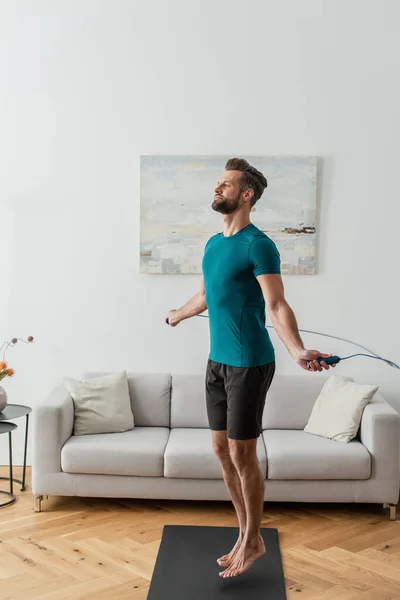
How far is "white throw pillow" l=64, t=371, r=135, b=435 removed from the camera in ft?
13.0

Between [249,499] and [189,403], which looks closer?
[249,499]

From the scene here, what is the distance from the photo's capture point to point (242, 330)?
2.73m

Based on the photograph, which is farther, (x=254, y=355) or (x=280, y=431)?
(x=280, y=431)

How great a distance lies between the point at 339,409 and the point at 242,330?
4.63 feet

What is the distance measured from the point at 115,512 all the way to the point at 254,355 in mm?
1514

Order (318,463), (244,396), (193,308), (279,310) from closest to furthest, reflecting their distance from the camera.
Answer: (279,310) < (244,396) < (193,308) < (318,463)

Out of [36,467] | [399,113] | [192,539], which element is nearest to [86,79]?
[399,113]

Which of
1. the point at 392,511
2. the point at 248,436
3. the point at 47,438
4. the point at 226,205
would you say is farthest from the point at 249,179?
the point at 392,511

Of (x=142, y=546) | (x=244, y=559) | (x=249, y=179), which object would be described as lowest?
(x=142, y=546)

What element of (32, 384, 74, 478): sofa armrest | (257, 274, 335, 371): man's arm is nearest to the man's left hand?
(257, 274, 335, 371): man's arm

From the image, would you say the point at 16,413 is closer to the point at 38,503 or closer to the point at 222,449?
the point at 38,503

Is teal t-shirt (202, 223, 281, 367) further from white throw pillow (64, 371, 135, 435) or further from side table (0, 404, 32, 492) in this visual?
side table (0, 404, 32, 492)

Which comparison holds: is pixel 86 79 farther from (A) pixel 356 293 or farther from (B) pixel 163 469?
(B) pixel 163 469

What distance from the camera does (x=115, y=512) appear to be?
147 inches
